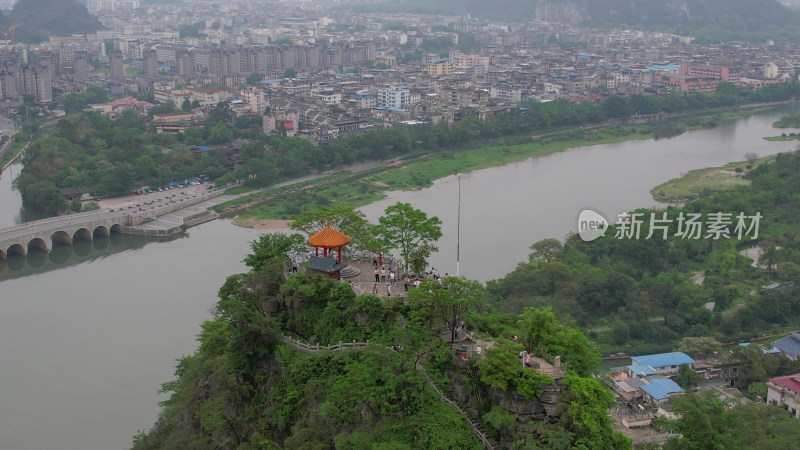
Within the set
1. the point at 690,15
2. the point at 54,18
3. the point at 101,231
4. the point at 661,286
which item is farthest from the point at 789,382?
the point at 690,15

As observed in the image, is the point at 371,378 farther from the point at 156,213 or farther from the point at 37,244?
the point at 156,213

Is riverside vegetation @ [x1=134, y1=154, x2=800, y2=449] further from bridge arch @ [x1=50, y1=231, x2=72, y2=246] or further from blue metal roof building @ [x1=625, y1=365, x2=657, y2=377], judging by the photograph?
bridge arch @ [x1=50, y1=231, x2=72, y2=246]

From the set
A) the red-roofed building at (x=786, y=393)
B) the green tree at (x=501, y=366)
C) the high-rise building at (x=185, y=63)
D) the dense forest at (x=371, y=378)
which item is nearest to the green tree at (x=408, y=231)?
the dense forest at (x=371, y=378)

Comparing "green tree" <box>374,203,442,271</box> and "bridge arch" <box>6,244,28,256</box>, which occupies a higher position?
"green tree" <box>374,203,442,271</box>

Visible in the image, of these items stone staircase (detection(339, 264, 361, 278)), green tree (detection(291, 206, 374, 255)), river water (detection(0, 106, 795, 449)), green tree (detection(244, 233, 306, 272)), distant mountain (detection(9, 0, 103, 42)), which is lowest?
river water (detection(0, 106, 795, 449))

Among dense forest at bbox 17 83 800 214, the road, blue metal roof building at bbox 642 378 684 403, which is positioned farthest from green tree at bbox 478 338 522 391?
dense forest at bbox 17 83 800 214

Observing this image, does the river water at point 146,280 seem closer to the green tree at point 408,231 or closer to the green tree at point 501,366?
the green tree at point 408,231

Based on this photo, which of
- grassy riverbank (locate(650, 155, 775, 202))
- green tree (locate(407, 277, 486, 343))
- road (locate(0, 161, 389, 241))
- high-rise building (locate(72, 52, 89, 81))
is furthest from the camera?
high-rise building (locate(72, 52, 89, 81))
